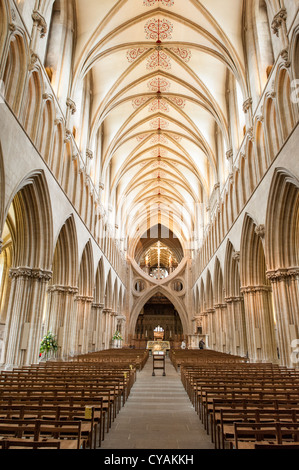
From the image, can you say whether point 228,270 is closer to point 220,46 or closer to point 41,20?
point 220,46

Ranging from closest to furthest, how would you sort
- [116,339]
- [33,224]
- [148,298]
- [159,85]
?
[33,224]
[159,85]
[116,339]
[148,298]

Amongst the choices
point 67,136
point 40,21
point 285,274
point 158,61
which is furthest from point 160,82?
point 285,274

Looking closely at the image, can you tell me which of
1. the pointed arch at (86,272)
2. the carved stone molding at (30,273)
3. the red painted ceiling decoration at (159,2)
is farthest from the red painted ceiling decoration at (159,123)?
the carved stone molding at (30,273)

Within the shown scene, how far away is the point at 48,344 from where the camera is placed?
1433cm

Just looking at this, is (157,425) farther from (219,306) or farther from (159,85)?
(159,85)

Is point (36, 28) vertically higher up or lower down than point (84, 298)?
higher up

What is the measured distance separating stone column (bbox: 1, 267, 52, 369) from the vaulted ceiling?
9.96 m

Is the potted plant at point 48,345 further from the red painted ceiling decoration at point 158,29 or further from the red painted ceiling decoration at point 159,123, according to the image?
the red painted ceiling decoration at point 159,123

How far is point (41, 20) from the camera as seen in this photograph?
36.7 ft

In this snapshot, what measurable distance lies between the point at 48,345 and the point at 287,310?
32.2 feet

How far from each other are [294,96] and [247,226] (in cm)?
682

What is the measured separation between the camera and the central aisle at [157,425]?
15.9 ft

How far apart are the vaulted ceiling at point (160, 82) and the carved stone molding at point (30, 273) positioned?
31.7 ft
